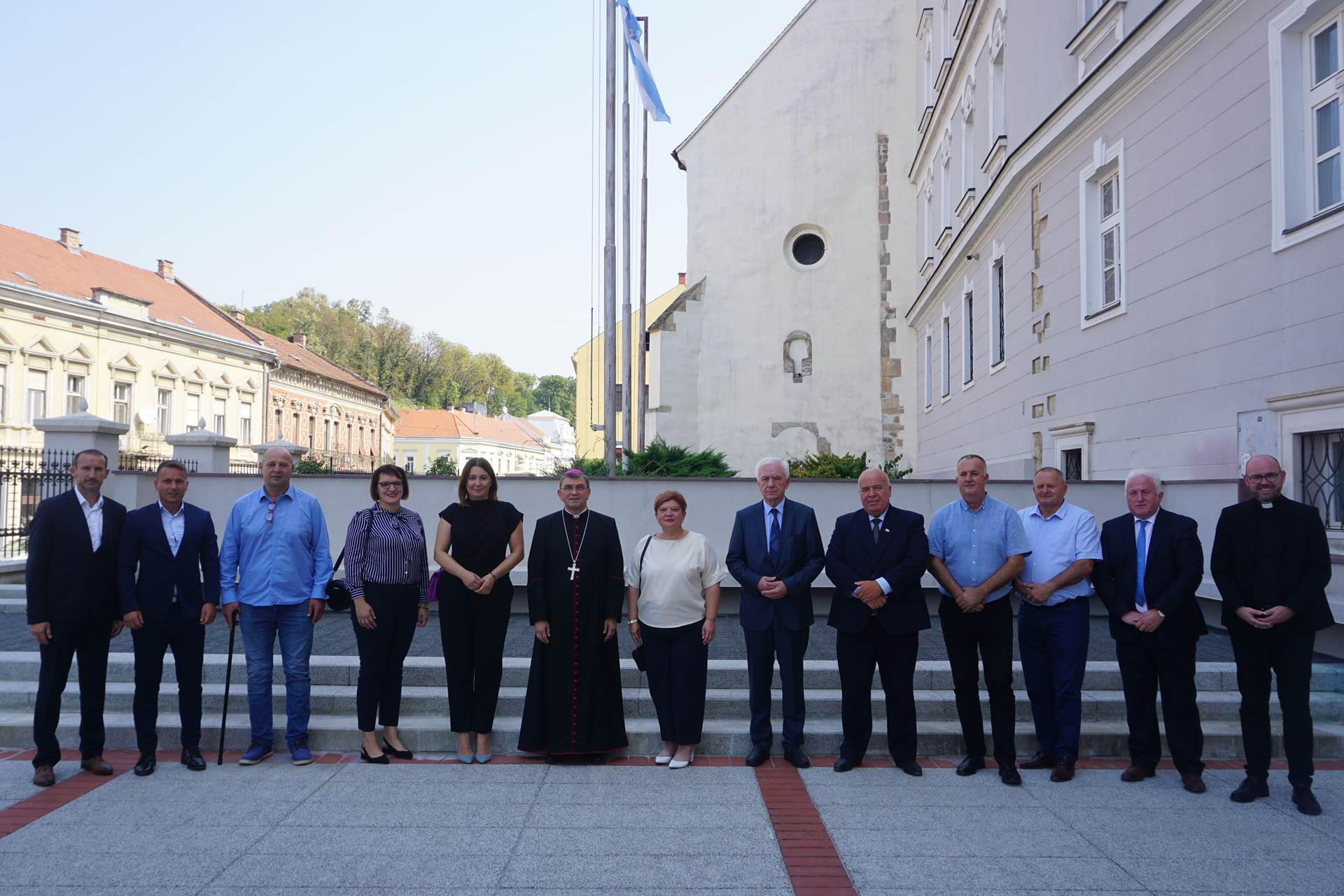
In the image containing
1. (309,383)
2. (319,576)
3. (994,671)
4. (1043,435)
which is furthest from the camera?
(309,383)

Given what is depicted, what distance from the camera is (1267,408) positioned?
8359 millimetres

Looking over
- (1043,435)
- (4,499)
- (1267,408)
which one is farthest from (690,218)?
(1267,408)

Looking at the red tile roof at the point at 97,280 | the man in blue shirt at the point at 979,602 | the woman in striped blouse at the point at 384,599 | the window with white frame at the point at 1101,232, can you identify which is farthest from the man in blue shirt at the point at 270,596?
the red tile roof at the point at 97,280

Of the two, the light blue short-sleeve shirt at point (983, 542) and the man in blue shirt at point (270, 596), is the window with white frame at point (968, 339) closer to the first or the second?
the light blue short-sleeve shirt at point (983, 542)

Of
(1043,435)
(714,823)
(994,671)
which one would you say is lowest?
(714,823)

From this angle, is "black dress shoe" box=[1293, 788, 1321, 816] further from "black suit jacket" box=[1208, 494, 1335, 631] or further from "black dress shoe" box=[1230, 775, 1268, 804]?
"black suit jacket" box=[1208, 494, 1335, 631]

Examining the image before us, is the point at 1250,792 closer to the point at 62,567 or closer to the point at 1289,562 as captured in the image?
the point at 1289,562

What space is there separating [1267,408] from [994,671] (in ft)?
12.8

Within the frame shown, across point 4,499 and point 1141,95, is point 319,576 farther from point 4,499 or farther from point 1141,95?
point 4,499

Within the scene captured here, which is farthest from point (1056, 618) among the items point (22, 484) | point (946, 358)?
point (946, 358)

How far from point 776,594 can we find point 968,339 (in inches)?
508

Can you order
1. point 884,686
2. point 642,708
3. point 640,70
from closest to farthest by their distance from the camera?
1. point 884,686
2. point 642,708
3. point 640,70

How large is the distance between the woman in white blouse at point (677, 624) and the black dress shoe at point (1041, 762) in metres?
2.02

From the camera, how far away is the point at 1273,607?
568 centimetres
